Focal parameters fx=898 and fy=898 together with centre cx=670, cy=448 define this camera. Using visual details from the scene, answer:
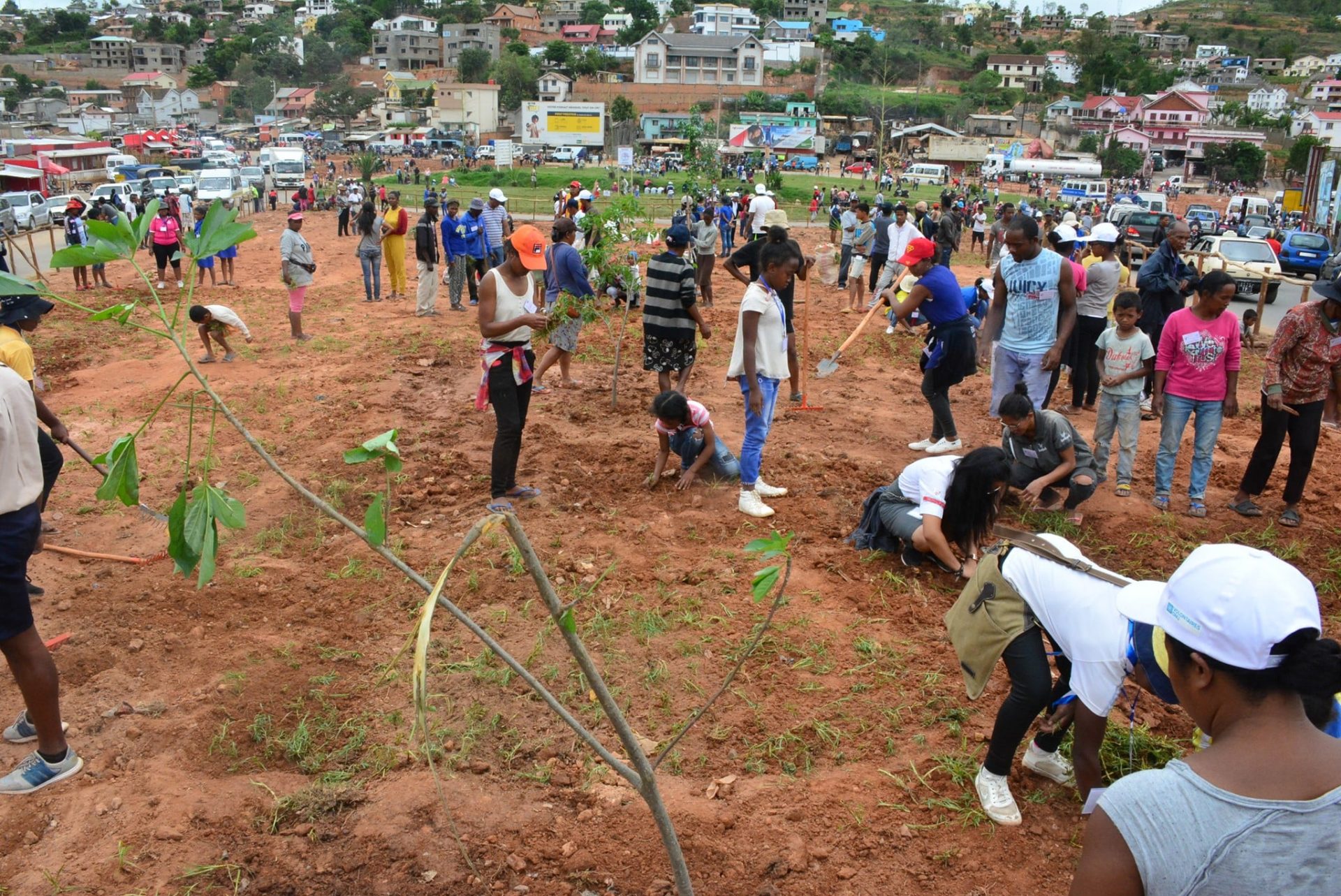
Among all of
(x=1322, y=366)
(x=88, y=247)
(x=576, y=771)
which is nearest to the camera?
(x=88, y=247)

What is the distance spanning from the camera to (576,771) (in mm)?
3676

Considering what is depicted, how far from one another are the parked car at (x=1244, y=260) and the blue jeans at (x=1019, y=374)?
373 inches

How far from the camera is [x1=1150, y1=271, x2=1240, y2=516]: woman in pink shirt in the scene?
19.3ft

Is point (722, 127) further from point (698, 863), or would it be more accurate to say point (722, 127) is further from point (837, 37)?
point (698, 863)

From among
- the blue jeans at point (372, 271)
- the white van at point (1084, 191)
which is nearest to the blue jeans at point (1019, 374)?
the blue jeans at point (372, 271)

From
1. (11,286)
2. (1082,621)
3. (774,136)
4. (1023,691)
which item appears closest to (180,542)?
(11,286)

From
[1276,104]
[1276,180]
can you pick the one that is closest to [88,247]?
[1276,180]

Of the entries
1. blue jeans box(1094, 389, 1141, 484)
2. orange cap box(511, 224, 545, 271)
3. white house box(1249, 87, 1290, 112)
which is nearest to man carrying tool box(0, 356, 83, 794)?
orange cap box(511, 224, 545, 271)

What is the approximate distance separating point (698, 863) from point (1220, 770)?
198 centimetres

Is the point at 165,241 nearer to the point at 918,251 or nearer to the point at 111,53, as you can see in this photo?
the point at 918,251

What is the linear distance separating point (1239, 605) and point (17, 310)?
568 cm

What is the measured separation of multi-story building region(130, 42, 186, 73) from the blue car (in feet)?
465

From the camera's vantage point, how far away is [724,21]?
12250 cm

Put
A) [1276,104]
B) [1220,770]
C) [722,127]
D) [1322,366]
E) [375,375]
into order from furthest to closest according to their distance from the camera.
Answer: [1276,104] < [722,127] < [375,375] < [1322,366] < [1220,770]
